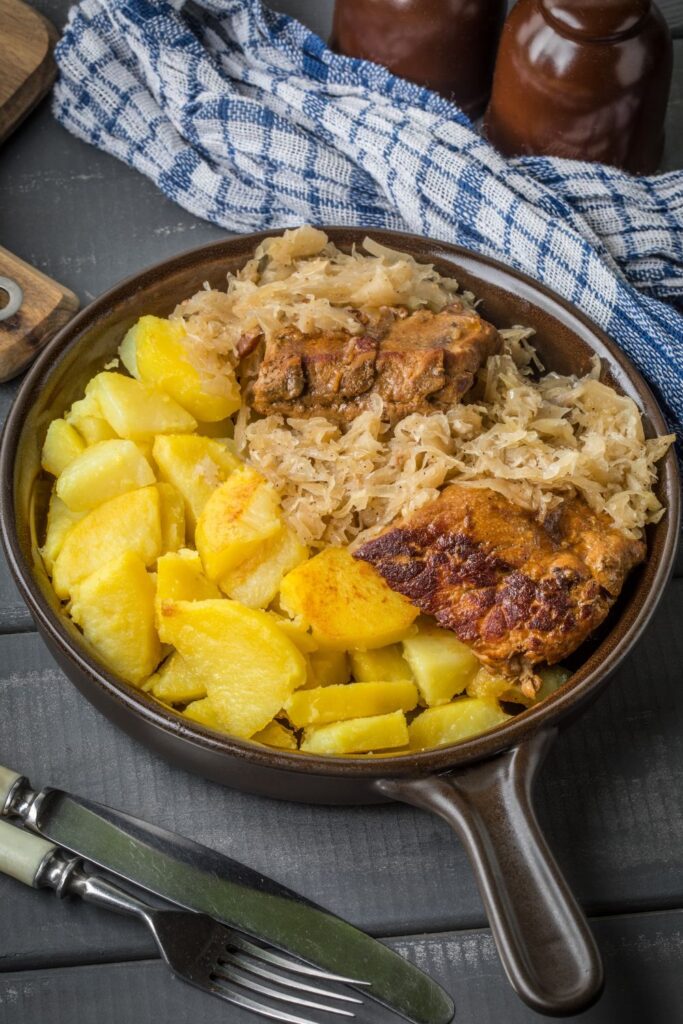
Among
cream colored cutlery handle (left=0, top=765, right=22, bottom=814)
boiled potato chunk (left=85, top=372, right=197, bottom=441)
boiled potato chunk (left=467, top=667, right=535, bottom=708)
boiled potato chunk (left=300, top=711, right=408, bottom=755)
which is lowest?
cream colored cutlery handle (left=0, top=765, right=22, bottom=814)

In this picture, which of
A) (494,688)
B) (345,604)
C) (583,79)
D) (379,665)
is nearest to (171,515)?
(345,604)

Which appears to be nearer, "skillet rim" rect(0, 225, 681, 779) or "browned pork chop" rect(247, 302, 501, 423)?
"skillet rim" rect(0, 225, 681, 779)

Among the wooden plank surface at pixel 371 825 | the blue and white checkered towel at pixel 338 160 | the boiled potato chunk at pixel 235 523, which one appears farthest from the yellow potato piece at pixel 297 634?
the blue and white checkered towel at pixel 338 160

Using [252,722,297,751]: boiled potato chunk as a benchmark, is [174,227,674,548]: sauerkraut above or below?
above

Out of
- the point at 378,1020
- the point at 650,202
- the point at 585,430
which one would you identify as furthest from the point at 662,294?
the point at 378,1020

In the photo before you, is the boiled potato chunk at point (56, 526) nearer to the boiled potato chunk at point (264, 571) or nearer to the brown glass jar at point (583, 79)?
the boiled potato chunk at point (264, 571)

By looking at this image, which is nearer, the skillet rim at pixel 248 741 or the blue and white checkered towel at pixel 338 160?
the skillet rim at pixel 248 741

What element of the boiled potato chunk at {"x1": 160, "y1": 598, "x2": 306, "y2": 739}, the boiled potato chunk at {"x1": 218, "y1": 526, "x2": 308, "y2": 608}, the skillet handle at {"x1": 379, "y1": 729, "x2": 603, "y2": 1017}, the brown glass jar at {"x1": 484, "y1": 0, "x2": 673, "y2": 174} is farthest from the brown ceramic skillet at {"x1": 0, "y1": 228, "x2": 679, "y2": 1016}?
the brown glass jar at {"x1": 484, "y1": 0, "x2": 673, "y2": 174}

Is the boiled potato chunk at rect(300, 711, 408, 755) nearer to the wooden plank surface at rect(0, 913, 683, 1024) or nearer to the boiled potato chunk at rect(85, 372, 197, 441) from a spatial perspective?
the wooden plank surface at rect(0, 913, 683, 1024)
